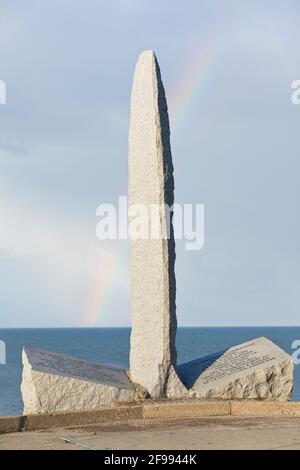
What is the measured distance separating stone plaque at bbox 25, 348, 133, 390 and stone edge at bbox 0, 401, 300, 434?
46.4 inches

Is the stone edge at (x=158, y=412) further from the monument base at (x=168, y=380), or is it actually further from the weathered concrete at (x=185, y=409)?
the monument base at (x=168, y=380)

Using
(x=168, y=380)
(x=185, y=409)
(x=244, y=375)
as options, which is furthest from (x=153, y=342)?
(x=185, y=409)

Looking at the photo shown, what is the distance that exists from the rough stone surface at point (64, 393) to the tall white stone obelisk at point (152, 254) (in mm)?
891

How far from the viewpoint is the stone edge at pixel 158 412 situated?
1141cm

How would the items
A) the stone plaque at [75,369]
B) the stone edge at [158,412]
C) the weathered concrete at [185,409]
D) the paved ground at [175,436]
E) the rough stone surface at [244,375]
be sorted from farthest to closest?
1. the rough stone surface at [244,375]
2. the stone plaque at [75,369]
3. the weathered concrete at [185,409]
4. the stone edge at [158,412]
5. the paved ground at [175,436]

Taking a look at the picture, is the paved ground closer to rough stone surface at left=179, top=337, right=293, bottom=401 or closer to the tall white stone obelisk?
rough stone surface at left=179, top=337, right=293, bottom=401

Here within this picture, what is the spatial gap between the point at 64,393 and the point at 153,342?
5.64 feet

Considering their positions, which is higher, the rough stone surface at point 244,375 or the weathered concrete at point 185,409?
the rough stone surface at point 244,375

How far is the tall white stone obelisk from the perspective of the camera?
14.3 metres

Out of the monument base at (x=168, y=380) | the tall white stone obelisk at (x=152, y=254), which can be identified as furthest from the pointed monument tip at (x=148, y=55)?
the monument base at (x=168, y=380)

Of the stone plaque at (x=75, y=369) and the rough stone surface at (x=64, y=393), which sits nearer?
the rough stone surface at (x=64, y=393)

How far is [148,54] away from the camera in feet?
48.6

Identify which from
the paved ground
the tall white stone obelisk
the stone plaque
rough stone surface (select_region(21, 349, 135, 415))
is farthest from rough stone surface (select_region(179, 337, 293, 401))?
the paved ground

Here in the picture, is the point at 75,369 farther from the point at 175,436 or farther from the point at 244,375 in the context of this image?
the point at 175,436
